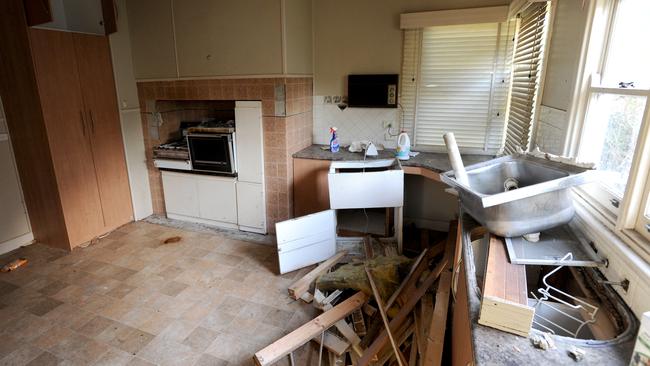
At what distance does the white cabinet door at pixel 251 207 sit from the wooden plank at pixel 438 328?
6.56ft

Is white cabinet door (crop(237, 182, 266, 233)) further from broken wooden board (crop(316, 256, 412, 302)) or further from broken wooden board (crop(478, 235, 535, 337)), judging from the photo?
broken wooden board (crop(478, 235, 535, 337))

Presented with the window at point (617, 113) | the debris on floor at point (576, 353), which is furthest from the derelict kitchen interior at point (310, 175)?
the debris on floor at point (576, 353)

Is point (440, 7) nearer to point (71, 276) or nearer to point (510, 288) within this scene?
point (510, 288)

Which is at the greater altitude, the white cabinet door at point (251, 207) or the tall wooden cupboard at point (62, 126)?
the tall wooden cupboard at point (62, 126)

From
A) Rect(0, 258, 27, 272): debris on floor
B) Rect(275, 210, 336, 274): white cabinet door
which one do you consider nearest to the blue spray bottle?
Rect(275, 210, 336, 274): white cabinet door

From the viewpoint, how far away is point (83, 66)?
3250 millimetres

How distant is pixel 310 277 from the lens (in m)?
2.77

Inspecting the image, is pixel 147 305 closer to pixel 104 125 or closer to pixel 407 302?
pixel 407 302

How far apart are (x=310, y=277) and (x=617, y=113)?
2.13 metres

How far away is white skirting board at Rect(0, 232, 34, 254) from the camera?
3283 mm

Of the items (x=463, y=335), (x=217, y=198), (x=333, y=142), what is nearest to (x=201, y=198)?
(x=217, y=198)

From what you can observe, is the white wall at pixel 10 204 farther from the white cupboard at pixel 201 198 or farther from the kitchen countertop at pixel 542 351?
the kitchen countertop at pixel 542 351

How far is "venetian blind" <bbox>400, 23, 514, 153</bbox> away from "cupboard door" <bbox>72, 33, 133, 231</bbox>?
9.61ft

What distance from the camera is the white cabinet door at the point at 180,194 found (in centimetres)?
381
